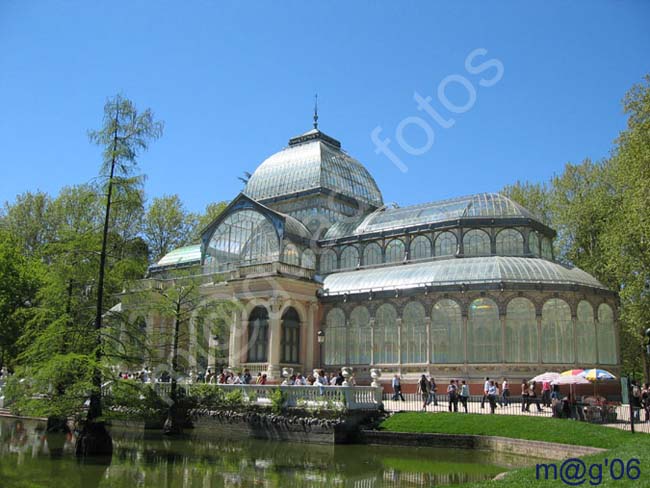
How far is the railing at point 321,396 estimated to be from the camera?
28016 mm

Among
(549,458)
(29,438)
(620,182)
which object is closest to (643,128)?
(620,182)

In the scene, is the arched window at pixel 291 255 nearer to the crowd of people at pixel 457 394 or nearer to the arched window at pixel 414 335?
the arched window at pixel 414 335

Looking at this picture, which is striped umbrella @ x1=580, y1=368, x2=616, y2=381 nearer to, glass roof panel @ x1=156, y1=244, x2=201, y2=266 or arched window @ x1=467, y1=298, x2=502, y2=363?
arched window @ x1=467, y1=298, x2=502, y2=363

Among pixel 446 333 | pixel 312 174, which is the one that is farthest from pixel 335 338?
pixel 312 174

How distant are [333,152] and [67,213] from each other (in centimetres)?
2318

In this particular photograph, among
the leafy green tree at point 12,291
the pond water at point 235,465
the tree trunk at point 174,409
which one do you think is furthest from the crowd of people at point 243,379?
the leafy green tree at point 12,291

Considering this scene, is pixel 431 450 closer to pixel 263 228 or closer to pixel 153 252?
pixel 263 228

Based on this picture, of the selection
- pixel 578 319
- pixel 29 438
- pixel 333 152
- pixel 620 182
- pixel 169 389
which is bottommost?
pixel 29 438

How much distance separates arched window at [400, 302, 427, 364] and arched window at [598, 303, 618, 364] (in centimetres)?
1037

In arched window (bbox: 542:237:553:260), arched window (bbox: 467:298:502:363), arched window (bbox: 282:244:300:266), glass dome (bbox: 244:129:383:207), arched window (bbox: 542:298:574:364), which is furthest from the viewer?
glass dome (bbox: 244:129:383:207)

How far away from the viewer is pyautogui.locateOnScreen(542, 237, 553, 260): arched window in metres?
43.5

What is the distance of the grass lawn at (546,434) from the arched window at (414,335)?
1068cm

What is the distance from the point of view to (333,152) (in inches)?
2232

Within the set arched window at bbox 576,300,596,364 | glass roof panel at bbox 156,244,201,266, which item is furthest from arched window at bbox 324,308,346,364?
glass roof panel at bbox 156,244,201,266
